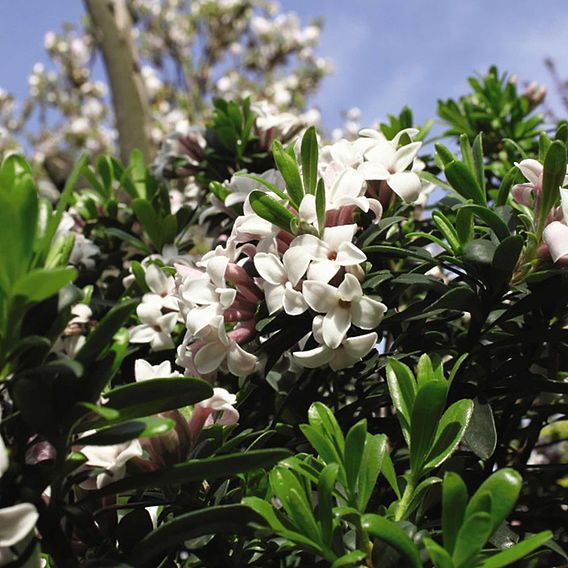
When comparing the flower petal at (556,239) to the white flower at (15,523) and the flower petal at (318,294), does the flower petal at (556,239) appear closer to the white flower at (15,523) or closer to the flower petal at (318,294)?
the flower petal at (318,294)

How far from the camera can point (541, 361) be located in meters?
0.96

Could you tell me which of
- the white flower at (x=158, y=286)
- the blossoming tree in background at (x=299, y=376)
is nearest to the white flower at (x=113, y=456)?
the blossoming tree in background at (x=299, y=376)

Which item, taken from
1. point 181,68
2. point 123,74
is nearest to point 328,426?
point 123,74

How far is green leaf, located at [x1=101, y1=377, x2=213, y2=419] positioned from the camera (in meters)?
0.65

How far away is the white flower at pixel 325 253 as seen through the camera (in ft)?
2.65

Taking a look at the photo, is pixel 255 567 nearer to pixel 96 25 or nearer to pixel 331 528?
pixel 331 528

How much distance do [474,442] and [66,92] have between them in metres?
10.0

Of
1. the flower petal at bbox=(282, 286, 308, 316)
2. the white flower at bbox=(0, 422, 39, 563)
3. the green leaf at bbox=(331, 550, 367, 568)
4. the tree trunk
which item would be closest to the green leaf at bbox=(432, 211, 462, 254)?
the flower petal at bbox=(282, 286, 308, 316)

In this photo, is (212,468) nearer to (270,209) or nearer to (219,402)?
(219,402)

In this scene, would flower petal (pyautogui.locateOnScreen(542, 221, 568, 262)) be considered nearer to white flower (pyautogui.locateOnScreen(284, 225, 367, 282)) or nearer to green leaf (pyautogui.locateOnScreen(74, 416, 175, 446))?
white flower (pyautogui.locateOnScreen(284, 225, 367, 282))

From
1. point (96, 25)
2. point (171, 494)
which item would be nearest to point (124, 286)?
point (171, 494)

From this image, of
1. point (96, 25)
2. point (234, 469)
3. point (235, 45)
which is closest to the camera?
point (234, 469)

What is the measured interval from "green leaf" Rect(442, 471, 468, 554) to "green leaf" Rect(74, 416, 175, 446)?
0.25 m

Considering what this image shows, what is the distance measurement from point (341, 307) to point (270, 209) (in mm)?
158
